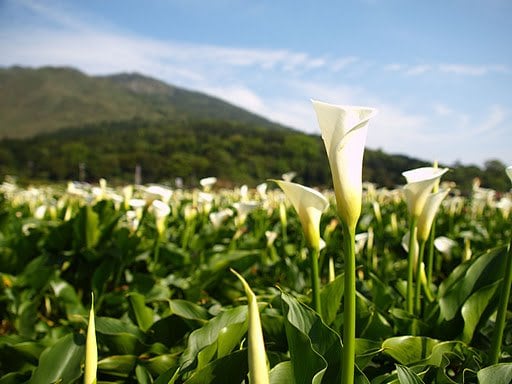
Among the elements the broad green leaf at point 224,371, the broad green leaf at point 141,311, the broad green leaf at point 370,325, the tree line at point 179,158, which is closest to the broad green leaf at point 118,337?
the broad green leaf at point 141,311

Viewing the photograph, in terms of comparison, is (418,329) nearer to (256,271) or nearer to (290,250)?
(256,271)

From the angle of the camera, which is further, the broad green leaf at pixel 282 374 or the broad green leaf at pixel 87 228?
the broad green leaf at pixel 87 228

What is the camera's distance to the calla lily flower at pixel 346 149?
69cm

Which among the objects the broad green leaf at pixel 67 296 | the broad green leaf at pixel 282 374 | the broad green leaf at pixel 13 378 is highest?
the broad green leaf at pixel 282 374

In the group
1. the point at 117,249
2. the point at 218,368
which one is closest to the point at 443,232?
the point at 117,249

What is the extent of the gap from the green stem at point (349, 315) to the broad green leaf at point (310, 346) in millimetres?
62

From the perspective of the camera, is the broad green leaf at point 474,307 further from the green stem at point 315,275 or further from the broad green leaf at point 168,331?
the broad green leaf at point 168,331

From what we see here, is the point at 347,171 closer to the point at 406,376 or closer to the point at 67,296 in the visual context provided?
the point at 406,376

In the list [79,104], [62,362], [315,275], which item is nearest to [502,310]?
[315,275]

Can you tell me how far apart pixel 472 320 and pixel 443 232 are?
2.91 metres

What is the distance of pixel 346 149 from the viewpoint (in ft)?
2.26

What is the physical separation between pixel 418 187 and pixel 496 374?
0.40m

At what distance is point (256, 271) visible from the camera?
2982 millimetres

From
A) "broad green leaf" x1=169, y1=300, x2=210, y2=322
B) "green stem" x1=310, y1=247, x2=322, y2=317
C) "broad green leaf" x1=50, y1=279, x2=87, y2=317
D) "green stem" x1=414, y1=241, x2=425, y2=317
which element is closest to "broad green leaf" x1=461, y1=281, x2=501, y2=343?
"green stem" x1=414, y1=241, x2=425, y2=317
